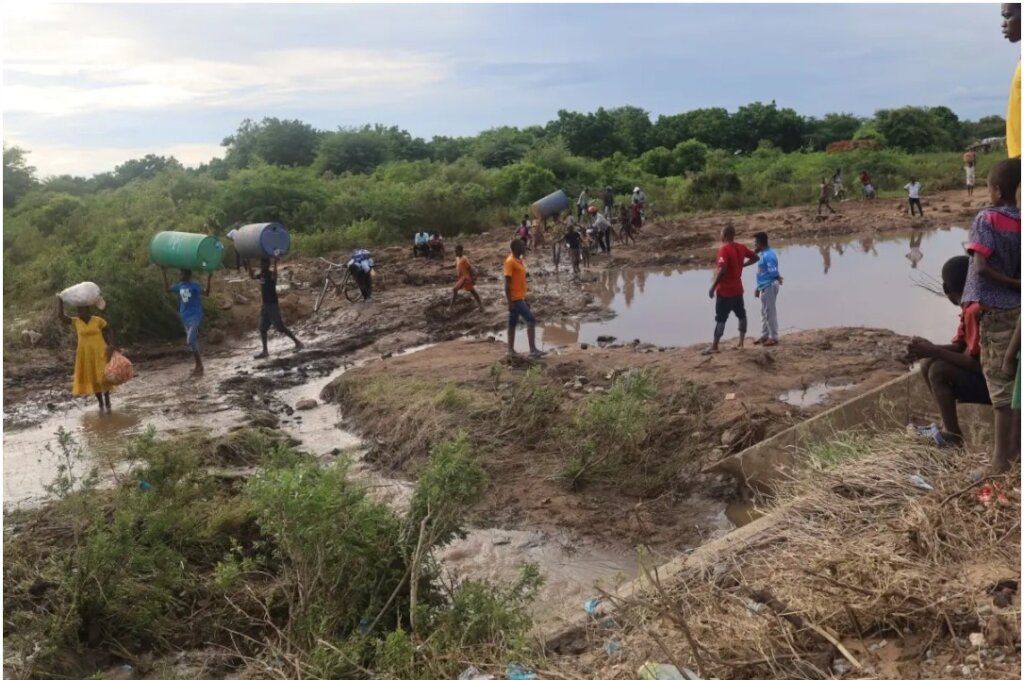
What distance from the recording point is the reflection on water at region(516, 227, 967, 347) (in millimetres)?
11773

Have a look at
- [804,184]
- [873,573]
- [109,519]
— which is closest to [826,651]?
[873,573]

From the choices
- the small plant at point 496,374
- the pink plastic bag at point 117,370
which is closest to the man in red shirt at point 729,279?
the small plant at point 496,374

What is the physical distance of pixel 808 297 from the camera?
1391 cm

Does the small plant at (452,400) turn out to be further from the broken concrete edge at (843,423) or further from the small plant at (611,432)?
the broken concrete edge at (843,423)

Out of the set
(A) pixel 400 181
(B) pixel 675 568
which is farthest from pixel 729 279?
(A) pixel 400 181

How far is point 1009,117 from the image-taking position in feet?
13.1

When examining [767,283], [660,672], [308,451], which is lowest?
[308,451]

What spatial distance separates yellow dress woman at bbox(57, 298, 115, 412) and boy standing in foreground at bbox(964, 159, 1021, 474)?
7723 mm

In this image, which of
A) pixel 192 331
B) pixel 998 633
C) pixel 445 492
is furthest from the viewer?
pixel 192 331

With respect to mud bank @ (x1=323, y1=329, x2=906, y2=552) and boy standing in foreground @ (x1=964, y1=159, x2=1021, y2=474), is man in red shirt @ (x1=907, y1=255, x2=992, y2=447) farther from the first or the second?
mud bank @ (x1=323, y1=329, x2=906, y2=552)

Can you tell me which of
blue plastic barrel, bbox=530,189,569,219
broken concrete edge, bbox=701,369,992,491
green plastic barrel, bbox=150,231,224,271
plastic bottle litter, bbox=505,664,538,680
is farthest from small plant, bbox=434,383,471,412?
blue plastic barrel, bbox=530,189,569,219

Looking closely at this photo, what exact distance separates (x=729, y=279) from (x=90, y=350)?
6546mm

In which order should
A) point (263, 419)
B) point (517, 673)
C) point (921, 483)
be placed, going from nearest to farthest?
point (517, 673), point (921, 483), point (263, 419)

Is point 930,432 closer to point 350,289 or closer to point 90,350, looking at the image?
point 90,350
